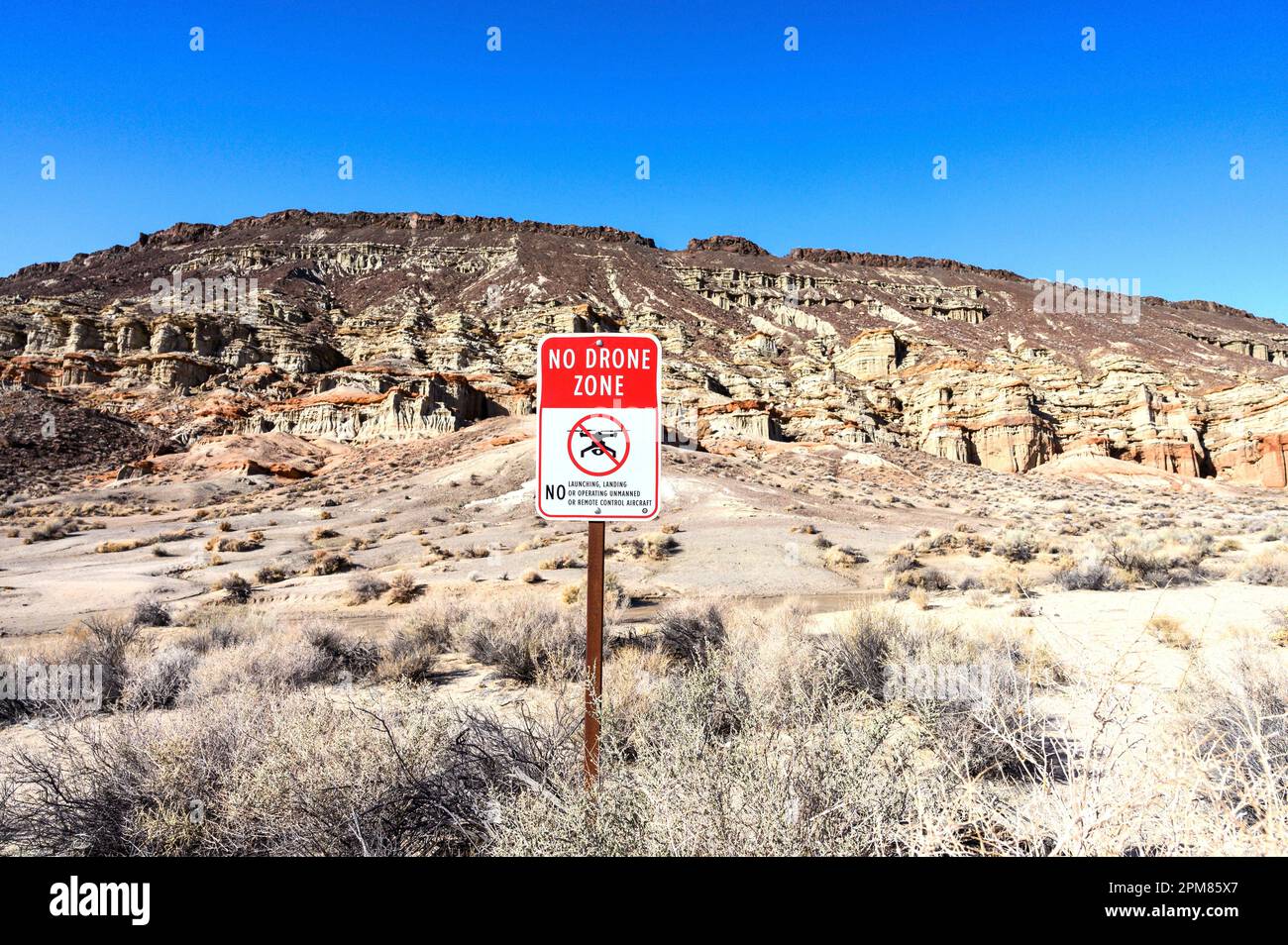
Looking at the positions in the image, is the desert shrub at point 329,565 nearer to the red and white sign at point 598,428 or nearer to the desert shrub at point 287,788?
the desert shrub at point 287,788

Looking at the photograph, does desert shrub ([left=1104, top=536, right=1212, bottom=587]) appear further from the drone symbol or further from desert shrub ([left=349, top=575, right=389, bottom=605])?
desert shrub ([left=349, top=575, right=389, bottom=605])

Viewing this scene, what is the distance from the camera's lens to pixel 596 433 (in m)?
2.68

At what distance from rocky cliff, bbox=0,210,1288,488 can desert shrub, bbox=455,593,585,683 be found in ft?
108

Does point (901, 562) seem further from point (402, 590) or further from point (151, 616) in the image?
point (151, 616)

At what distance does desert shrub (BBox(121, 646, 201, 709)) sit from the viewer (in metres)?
4.64

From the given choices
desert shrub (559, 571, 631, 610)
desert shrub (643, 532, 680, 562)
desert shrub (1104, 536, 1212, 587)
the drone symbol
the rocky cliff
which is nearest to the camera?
the drone symbol

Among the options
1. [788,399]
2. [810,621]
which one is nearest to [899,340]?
[788,399]

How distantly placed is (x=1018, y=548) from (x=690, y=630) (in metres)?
10.3

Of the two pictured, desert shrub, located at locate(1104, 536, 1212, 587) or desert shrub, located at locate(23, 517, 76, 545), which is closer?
desert shrub, located at locate(1104, 536, 1212, 587)

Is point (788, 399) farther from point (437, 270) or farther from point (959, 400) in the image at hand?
point (437, 270)

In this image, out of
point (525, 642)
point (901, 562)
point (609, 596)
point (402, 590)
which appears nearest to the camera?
point (525, 642)

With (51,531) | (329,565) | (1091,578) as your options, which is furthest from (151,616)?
(51,531)

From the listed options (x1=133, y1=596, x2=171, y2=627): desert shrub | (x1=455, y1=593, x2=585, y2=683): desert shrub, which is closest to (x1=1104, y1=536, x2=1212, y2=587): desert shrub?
(x1=455, y1=593, x2=585, y2=683): desert shrub

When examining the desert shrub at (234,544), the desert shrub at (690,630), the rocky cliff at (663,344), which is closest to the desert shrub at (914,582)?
the desert shrub at (690,630)
